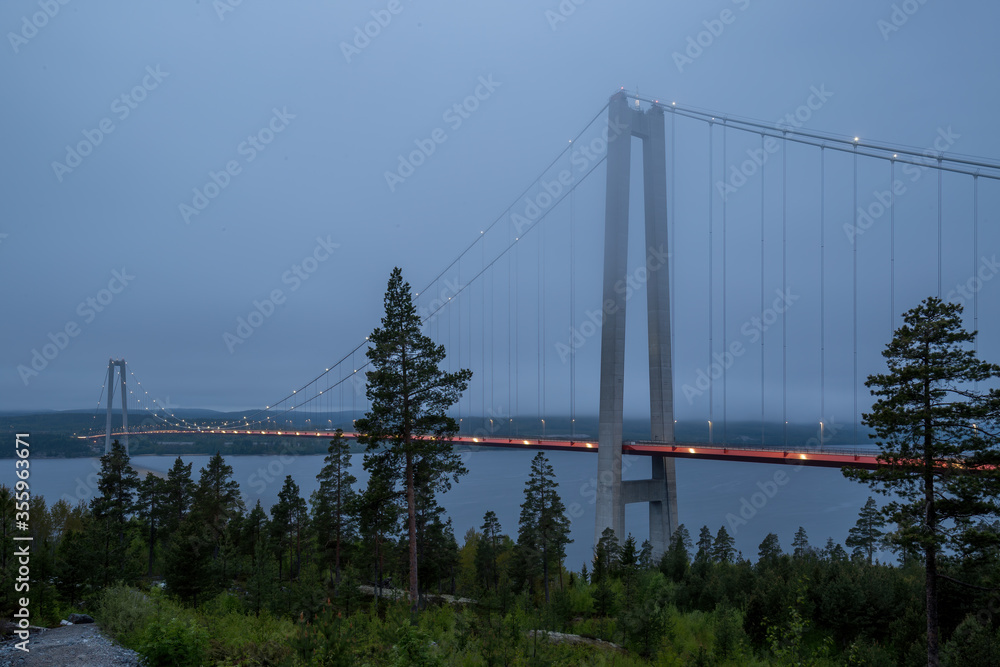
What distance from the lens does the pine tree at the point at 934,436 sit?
1104cm

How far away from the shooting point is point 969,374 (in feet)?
37.1

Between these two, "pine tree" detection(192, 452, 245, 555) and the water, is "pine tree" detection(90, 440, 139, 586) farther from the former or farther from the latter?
the water

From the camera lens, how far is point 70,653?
8625 millimetres

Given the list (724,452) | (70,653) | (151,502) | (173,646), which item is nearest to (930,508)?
(724,452)

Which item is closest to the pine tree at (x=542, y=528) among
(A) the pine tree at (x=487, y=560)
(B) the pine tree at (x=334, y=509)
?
(A) the pine tree at (x=487, y=560)

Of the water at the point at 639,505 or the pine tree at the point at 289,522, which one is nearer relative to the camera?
the pine tree at the point at 289,522

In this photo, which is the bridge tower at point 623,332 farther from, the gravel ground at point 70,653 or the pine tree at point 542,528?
the gravel ground at point 70,653

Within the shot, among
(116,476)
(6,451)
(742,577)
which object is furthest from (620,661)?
(6,451)

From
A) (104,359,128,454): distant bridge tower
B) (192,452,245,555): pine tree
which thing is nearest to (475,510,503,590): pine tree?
(192,452,245,555): pine tree

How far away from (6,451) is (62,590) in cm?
7219

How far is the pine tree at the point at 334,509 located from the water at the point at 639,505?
21.4 m

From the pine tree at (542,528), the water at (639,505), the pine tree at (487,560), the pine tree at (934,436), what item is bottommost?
the water at (639,505)

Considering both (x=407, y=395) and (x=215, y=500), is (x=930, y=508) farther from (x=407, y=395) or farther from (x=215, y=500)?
(x=215, y=500)

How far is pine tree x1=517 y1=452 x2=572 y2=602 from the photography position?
27.5 metres
